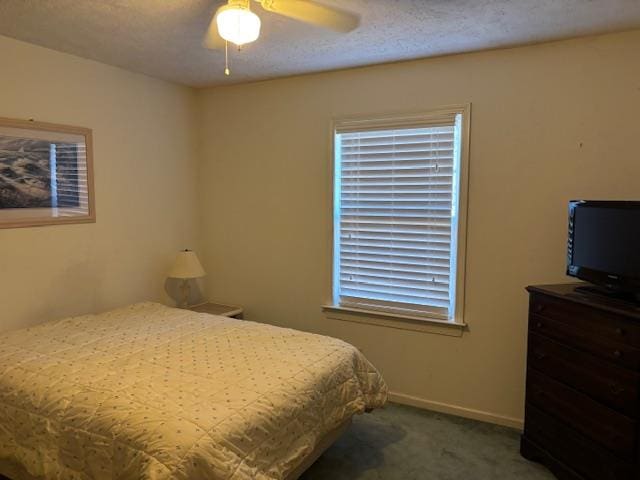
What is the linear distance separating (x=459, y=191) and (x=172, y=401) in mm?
2220

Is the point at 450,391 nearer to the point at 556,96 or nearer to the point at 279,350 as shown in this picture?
the point at 279,350

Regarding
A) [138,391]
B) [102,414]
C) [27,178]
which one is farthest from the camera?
[27,178]

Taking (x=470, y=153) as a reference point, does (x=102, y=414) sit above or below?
below

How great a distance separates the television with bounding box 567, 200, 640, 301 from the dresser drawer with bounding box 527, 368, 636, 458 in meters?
0.56

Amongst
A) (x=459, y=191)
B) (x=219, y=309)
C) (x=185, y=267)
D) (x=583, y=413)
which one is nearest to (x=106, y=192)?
(x=185, y=267)

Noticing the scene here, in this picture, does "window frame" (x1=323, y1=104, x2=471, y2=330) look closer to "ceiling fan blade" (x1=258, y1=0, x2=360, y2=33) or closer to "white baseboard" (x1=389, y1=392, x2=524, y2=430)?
"white baseboard" (x1=389, y1=392, x2=524, y2=430)

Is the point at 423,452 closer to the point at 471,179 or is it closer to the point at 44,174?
the point at 471,179

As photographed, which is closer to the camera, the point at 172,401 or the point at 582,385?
the point at 172,401

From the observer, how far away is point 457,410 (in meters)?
3.17

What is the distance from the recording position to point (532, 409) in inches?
103

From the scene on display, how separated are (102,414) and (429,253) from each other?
226cm

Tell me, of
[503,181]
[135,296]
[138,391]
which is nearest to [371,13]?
[503,181]

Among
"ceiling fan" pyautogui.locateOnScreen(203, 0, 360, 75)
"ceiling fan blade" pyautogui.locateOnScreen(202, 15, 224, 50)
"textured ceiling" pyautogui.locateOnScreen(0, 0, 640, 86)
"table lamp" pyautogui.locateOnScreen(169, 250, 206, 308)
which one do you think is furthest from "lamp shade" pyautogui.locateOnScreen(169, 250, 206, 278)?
"ceiling fan" pyautogui.locateOnScreen(203, 0, 360, 75)

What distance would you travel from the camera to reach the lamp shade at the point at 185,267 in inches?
141
